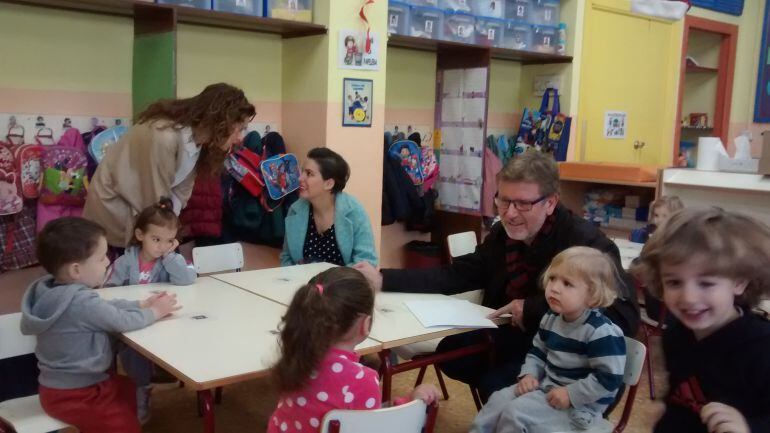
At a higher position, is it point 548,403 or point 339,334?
point 339,334

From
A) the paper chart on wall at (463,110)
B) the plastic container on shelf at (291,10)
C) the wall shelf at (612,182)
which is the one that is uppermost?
the plastic container on shelf at (291,10)

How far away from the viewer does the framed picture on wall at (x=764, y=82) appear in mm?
7051

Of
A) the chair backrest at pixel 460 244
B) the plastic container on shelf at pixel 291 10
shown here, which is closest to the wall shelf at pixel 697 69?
the chair backrest at pixel 460 244

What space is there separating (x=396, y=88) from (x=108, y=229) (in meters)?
2.38

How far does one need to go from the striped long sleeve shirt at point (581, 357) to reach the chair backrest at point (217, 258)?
1.53m

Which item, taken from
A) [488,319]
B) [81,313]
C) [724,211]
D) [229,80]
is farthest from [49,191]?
[724,211]

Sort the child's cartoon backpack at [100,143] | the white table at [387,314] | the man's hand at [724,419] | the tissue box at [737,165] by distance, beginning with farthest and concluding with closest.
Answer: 1. the tissue box at [737,165]
2. the child's cartoon backpack at [100,143]
3. the white table at [387,314]
4. the man's hand at [724,419]

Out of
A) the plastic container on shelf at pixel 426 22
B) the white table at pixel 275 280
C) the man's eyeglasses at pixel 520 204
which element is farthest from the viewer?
the plastic container on shelf at pixel 426 22

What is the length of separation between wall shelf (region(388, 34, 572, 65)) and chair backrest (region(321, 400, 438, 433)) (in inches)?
124

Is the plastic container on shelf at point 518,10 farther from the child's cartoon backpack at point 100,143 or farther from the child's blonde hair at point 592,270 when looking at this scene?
the child's blonde hair at point 592,270

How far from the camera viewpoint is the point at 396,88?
4.95m

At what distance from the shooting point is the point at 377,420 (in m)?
1.61

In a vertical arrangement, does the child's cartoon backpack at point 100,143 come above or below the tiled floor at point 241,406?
above

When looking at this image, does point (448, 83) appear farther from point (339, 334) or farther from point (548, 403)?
point (339, 334)
